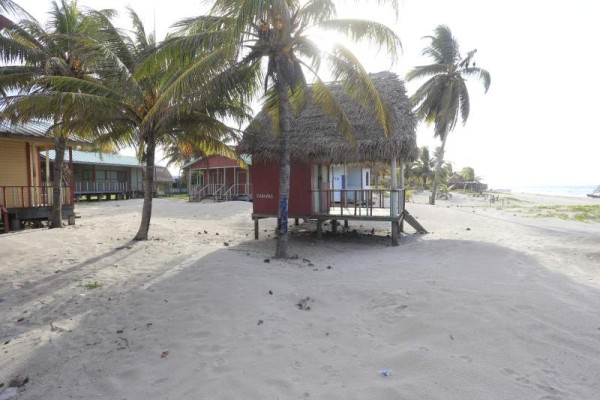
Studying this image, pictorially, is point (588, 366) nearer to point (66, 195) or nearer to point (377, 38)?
point (377, 38)

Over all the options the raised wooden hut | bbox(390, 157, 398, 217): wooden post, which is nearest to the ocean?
the raised wooden hut

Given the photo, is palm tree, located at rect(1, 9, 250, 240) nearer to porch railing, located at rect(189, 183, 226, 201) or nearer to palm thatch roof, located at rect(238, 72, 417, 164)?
palm thatch roof, located at rect(238, 72, 417, 164)

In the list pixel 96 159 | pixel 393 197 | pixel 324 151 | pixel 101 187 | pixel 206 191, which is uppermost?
pixel 96 159

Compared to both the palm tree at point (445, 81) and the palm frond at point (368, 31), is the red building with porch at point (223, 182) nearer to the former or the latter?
the palm tree at point (445, 81)

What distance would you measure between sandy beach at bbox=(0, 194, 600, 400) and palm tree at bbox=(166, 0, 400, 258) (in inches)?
120

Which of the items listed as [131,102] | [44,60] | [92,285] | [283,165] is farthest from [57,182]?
[283,165]

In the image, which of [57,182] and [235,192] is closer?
[57,182]

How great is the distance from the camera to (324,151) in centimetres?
1004

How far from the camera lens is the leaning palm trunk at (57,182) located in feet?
36.9

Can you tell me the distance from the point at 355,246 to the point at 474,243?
3209 mm

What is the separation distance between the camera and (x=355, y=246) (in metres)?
10.3

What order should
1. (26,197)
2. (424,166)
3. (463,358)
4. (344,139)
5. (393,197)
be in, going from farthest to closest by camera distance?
(424,166)
(26,197)
(344,139)
(393,197)
(463,358)

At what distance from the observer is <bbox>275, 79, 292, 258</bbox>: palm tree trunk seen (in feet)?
25.3

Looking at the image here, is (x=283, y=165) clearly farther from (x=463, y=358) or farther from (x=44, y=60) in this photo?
(x=44, y=60)
